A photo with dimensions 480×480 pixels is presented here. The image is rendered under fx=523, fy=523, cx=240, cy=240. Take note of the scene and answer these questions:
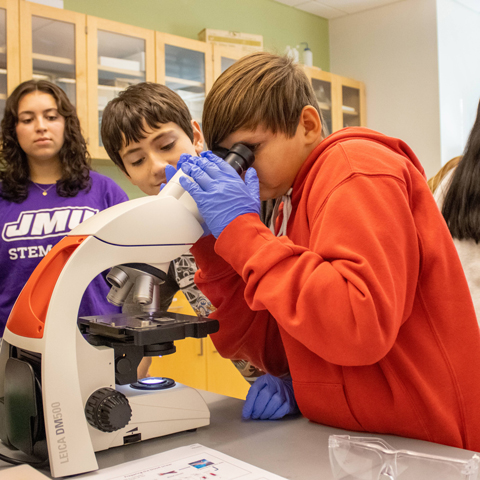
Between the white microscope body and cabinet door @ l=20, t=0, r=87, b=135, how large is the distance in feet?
7.55

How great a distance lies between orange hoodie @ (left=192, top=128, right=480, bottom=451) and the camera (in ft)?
2.28

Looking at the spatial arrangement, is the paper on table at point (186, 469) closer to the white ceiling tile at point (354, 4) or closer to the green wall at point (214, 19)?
the green wall at point (214, 19)

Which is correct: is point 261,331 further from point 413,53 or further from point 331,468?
point 413,53

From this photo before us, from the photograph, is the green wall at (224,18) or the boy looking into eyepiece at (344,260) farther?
the green wall at (224,18)

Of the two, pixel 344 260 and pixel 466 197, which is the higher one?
pixel 466 197

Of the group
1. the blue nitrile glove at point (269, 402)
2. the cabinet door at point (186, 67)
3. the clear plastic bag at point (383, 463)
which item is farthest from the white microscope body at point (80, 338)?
the cabinet door at point (186, 67)

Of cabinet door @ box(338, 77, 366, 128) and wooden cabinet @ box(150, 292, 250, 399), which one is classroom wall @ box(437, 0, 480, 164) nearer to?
cabinet door @ box(338, 77, 366, 128)

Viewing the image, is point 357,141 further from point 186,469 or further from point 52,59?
point 52,59

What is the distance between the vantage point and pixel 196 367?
2961 mm

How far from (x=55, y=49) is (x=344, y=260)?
2668 millimetres

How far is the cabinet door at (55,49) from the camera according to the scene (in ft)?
8.98

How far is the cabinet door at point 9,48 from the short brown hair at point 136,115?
5.23ft

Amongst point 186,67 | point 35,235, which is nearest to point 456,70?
point 186,67

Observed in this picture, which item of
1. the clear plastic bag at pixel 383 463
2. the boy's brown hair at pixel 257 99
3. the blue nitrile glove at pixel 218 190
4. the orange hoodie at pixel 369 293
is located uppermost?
the boy's brown hair at pixel 257 99
